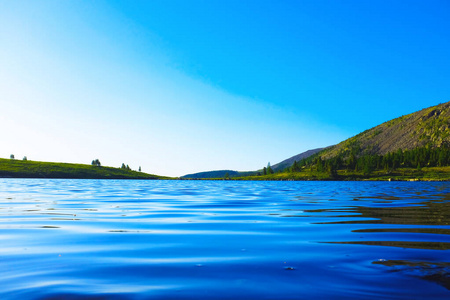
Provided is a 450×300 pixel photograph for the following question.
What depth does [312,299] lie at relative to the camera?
5.85m

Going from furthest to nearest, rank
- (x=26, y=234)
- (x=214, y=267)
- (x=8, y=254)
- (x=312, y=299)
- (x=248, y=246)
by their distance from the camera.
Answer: (x=26, y=234), (x=248, y=246), (x=8, y=254), (x=214, y=267), (x=312, y=299)

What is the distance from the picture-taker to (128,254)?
963 cm

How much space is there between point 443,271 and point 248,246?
532 centimetres

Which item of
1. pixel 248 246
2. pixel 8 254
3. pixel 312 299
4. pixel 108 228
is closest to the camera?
pixel 312 299

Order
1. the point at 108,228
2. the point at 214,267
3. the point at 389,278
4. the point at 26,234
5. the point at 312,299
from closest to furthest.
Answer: the point at 312,299
the point at 389,278
the point at 214,267
the point at 26,234
the point at 108,228

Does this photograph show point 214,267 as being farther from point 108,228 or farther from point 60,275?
point 108,228

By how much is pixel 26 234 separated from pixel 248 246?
8245 mm

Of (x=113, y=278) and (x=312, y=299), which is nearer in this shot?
(x=312, y=299)

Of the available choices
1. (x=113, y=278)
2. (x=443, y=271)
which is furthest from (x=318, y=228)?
(x=113, y=278)

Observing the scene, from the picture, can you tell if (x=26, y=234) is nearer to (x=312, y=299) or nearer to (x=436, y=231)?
(x=312, y=299)

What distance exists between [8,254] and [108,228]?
5411mm

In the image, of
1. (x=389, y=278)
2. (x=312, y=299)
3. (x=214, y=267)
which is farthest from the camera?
(x=214, y=267)

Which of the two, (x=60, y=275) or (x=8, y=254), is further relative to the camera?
(x=8, y=254)

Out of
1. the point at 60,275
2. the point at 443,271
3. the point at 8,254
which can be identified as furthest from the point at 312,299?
the point at 8,254
